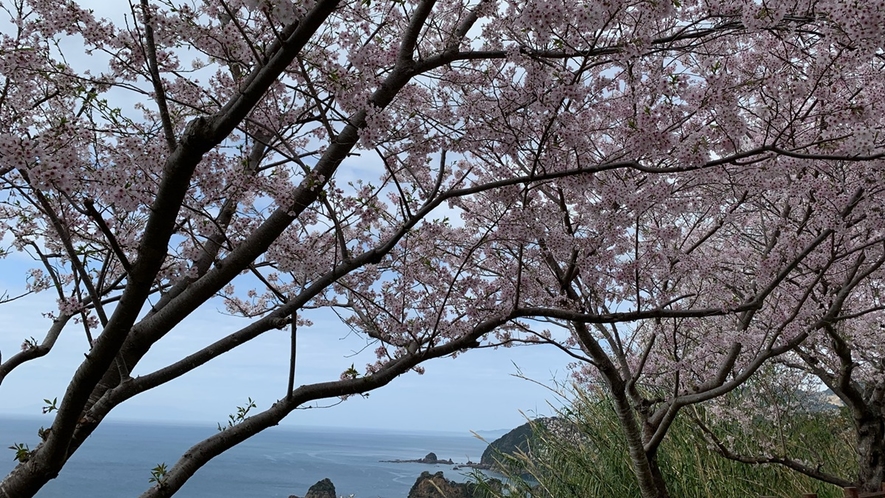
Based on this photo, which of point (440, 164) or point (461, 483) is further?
point (461, 483)

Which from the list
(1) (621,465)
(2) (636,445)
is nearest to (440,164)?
(2) (636,445)

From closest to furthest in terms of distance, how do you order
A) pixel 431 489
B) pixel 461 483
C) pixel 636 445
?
pixel 636 445 < pixel 461 483 < pixel 431 489

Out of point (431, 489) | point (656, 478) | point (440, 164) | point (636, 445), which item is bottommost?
point (431, 489)

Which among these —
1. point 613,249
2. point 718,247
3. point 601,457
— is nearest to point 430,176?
point 613,249

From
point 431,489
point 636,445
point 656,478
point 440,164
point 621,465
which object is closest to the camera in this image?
point 440,164

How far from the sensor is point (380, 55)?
9.28 feet

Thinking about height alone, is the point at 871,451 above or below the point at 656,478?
above

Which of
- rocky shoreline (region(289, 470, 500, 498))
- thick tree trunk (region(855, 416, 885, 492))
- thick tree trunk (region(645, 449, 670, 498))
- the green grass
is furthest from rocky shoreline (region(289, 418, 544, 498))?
thick tree trunk (region(855, 416, 885, 492))

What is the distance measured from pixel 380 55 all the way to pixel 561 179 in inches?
43.3

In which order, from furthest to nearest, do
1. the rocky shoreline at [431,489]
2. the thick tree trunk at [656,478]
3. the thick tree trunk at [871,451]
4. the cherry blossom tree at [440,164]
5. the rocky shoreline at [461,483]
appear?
the rocky shoreline at [431,489] < the rocky shoreline at [461,483] < the thick tree trunk at [871,451] < the thick tree trunk at [656,478] < the cherry blossom tree at [440,164]

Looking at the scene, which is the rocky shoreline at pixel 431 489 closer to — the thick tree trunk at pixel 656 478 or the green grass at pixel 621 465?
the green grass at pixel 621 465

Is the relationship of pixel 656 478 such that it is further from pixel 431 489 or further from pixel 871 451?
pixel 431 489

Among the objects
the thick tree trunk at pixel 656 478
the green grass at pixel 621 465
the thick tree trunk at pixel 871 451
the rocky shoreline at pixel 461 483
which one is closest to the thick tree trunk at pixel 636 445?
the thick tree trunk at pixel 656 478

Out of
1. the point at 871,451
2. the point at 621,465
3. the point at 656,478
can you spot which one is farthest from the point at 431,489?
the point at 871,451
